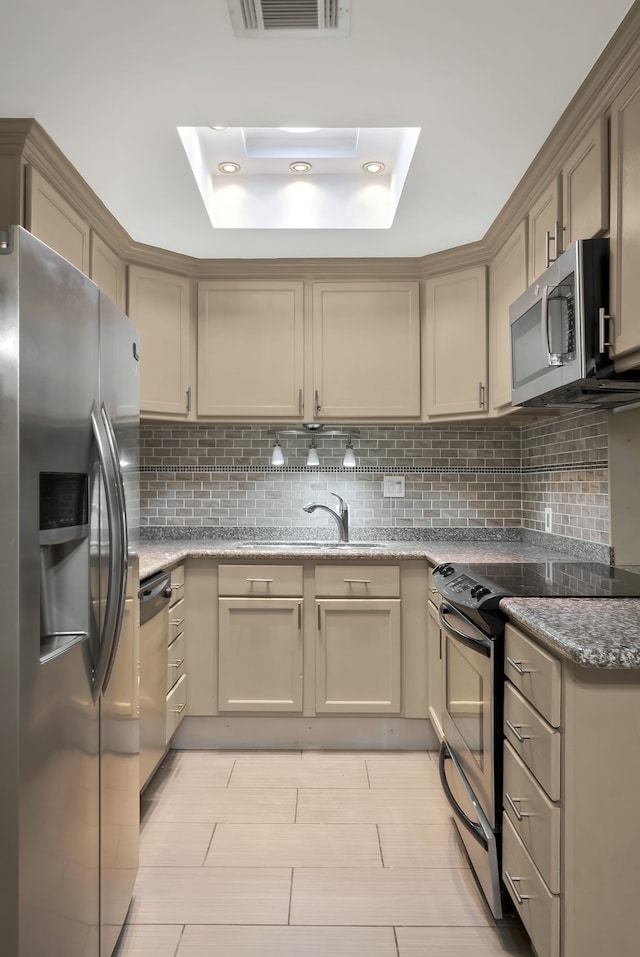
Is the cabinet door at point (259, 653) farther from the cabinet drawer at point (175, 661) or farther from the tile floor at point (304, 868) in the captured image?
the tile floor at point (304, 868)

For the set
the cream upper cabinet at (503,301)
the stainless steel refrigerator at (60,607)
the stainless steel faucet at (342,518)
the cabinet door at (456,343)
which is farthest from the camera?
the stainless steel faucet at (342,518)

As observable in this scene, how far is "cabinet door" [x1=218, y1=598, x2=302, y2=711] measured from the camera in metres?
2.97

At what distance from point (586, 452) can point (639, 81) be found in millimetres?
1427

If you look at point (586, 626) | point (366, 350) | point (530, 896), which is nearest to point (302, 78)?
point (366, 350)

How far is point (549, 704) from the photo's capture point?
53.3 inches

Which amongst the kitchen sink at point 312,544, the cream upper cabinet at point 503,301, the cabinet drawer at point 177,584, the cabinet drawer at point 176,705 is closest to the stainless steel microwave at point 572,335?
the cream upper cabinet at point 503,301

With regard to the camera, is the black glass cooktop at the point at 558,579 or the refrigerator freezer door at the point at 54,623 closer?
the refrigerator freezer door at the point at 54,623

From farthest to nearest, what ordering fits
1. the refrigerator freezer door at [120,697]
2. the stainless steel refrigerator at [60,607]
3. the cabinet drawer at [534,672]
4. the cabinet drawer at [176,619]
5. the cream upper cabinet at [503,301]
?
the cabinet drawer at [176,619]
the cream upper cabinet at [503,301]
the refrigerator freezer door at [120,697]
the cabinet drawer at [534,672]
the stainless steel refrigerator at [60,607]

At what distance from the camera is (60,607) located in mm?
1229

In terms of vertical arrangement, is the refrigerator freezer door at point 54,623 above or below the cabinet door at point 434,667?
above

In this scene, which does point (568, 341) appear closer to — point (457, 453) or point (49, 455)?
point (49, 455)

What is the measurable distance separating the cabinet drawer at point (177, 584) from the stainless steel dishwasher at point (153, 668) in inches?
4.0

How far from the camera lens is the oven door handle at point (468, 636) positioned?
1.74 m

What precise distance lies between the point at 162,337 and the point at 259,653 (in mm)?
1655
